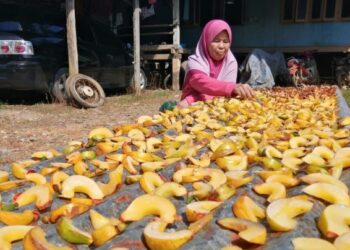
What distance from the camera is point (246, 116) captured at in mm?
2969

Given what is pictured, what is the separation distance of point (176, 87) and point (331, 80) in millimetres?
4680

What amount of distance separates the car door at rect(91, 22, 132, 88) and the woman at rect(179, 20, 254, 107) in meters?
5.30

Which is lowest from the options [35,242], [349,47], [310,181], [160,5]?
[35,242]

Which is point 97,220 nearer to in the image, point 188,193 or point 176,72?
point 188,193

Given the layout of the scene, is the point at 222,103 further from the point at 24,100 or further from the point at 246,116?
the point at 24,100

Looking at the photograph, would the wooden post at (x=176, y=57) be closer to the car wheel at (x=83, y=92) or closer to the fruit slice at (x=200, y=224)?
the car wheel at (x=83, y=92)

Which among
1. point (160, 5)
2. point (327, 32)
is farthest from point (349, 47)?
point (160, 5)

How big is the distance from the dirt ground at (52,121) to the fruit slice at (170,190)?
3.56 meters

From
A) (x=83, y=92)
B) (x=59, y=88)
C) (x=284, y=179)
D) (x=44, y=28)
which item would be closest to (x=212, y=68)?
(x=284, y=179)

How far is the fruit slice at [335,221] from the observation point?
1.10m

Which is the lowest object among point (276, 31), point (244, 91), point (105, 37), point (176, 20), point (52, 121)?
point (52, 121)

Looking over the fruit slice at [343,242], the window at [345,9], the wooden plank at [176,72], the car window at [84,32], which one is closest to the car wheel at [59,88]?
the car window at [84,32]

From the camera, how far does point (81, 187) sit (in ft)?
5.26

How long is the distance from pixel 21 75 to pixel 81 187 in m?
6.52
